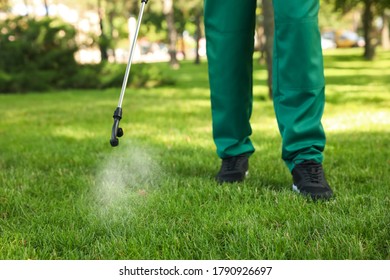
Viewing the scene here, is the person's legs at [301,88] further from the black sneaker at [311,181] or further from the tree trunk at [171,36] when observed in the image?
the tree trunk at [171,36]

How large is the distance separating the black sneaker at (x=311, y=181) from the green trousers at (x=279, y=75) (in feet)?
0.13

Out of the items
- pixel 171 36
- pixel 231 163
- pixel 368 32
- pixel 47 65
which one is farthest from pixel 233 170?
pixel 171 36

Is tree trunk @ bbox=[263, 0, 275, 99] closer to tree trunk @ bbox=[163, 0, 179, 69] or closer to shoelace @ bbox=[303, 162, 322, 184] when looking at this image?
shoelace @ bbox=[303, 162, 322, 184]

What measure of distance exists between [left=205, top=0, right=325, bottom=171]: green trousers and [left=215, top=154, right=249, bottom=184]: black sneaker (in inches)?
1.4

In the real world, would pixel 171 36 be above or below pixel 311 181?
below

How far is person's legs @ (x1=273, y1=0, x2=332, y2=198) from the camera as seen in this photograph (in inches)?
105

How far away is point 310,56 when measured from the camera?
2.70 meters

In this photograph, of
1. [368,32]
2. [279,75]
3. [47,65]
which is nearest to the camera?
[279,75]

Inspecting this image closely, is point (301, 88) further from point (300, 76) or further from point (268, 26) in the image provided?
point (268, 26)

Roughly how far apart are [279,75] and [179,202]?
2.57ft

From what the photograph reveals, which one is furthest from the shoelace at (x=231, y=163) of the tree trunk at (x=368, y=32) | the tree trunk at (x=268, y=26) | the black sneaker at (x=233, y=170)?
the tree trunk at (x=368, y=32)

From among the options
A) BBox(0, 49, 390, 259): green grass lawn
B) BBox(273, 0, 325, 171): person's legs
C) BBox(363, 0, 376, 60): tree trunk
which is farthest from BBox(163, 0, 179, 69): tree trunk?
BBox(273, 0, 325, 171): person's legs

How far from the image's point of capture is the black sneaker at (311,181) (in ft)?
8.76

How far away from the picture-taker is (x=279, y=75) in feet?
9.17
